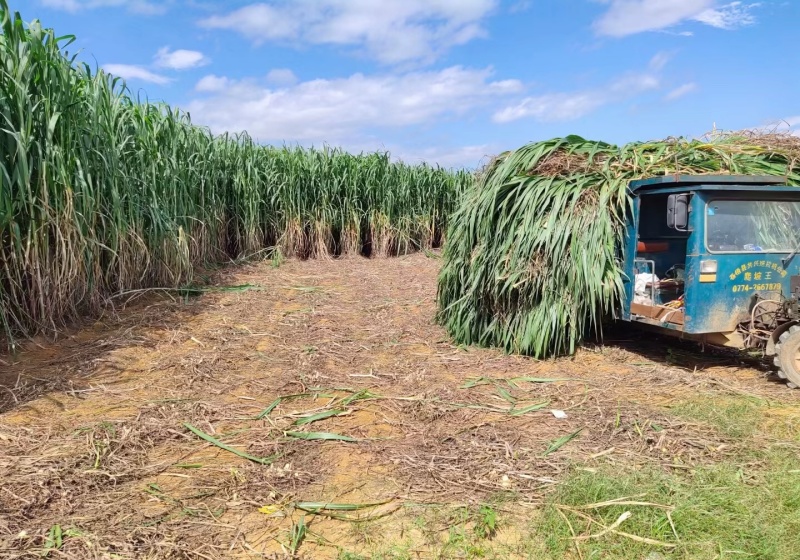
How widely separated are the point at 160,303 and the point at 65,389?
2419 millimetres

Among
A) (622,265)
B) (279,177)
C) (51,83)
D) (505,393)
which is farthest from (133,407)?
(279,177)

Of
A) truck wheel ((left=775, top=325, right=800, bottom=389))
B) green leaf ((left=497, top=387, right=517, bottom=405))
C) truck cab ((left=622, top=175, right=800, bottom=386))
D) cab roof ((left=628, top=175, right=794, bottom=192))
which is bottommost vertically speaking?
green leaf ((left=497, top=387, right=517, bottom=405))

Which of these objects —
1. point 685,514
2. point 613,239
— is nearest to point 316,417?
point 685,514

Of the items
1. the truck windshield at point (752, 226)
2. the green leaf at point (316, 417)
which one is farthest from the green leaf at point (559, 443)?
the truck windshield at point (752, 226)

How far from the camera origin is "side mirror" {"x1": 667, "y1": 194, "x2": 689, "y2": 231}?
190 inches

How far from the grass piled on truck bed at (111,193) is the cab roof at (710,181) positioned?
17.4 ft

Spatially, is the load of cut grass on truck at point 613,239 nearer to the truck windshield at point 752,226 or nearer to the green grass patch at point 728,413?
the truck windshield at point 752,226

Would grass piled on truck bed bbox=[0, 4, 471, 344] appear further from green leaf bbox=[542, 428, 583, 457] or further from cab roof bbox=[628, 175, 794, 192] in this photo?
cab roof bbox=[628, 175, 794, 192]

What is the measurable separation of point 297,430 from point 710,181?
13.5ft

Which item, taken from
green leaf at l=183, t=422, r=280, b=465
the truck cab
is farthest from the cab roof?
green leaf at l=183, t=422, r=280, b=465

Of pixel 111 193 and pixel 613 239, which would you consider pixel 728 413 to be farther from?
pixel 111 193

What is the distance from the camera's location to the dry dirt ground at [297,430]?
2.78m

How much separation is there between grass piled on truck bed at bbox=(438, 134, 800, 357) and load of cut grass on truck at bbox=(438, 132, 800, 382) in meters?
0.01

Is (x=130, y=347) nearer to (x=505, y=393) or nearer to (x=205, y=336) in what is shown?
(x=205, y=336)
